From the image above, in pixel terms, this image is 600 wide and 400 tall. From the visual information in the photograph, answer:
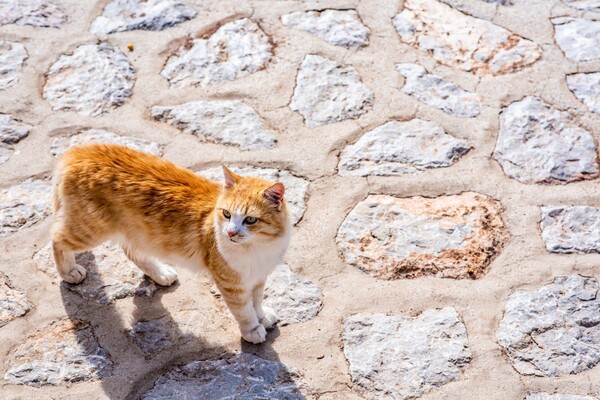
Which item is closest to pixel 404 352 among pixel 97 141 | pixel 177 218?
pixel 177 218

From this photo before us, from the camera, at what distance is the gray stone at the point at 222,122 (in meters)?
4.72

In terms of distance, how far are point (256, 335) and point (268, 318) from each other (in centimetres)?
12

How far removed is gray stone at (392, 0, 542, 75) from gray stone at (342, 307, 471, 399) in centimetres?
197

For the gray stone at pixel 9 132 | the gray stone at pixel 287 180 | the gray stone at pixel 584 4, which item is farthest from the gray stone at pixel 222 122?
the gray stone at pixel 584 4

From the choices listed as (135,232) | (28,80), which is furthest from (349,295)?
(28,80)

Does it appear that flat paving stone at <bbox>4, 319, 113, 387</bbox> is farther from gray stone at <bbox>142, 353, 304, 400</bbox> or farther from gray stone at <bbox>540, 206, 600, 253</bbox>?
gray stone at <bbox>540, 206, 600, 253</bbox>

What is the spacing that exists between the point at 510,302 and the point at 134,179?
1962 mm

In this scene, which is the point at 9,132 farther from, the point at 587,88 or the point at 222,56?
the point at 587,88

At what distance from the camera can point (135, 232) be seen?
12.6 feet

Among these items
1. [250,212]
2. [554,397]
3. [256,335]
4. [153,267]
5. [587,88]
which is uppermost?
[250,212]

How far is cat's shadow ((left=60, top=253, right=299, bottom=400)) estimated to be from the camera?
3.62 m

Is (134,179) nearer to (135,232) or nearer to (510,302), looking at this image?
(135,232)

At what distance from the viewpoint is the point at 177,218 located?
3.75 meters

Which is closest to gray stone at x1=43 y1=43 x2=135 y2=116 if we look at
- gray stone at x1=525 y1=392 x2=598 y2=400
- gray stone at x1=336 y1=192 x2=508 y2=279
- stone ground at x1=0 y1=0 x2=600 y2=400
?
stone ground at x1=0 y1=0 x2=600 y2=400
